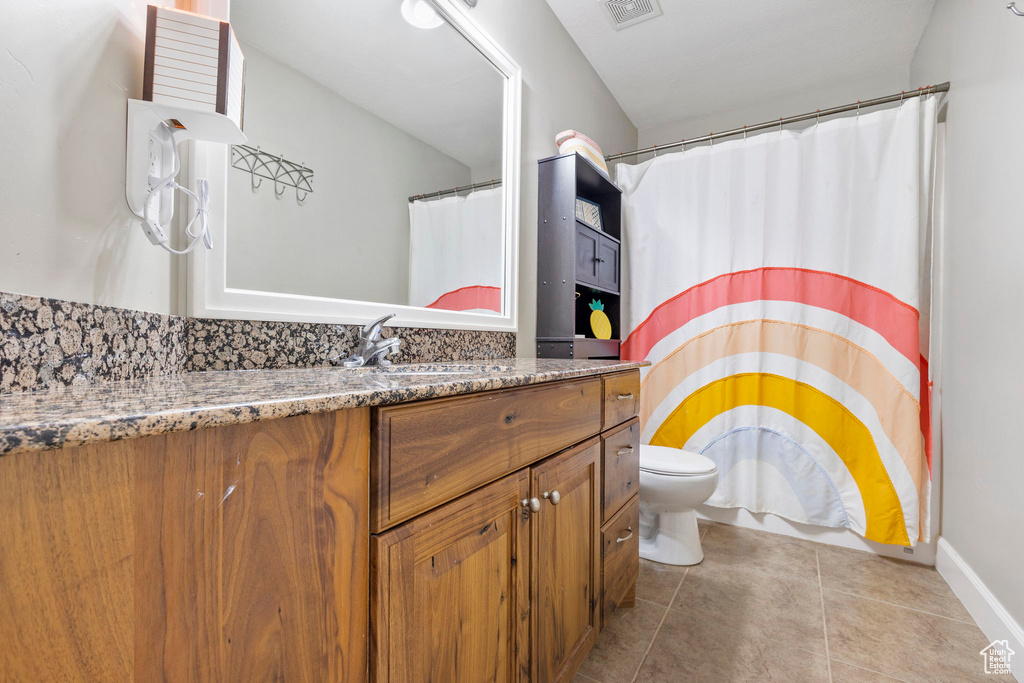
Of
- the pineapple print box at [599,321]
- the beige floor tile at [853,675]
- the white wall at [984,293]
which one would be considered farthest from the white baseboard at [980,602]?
the pineapple print box at [599,321]

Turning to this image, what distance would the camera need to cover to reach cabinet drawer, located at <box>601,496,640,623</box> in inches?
51.9

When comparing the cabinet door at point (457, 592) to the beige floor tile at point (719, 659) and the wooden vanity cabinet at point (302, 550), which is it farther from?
the beige floor tile at point (719, 659)

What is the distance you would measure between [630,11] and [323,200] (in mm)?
1729

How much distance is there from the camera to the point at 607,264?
2270mm

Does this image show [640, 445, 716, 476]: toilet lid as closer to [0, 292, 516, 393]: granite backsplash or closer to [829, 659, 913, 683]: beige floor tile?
[829, 659, 913, 683]: beige floor tile

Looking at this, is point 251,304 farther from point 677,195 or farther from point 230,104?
point 677,195

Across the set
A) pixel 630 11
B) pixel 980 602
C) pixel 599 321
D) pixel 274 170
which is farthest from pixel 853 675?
pixel 630 11

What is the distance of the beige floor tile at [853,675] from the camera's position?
1.27m

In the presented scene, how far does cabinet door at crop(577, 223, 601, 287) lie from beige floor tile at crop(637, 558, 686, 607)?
1227 millimetres

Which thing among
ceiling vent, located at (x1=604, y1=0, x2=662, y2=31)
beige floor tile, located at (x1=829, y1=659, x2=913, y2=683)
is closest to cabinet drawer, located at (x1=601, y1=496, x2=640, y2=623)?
beige floor tile, located at (x1=829, y1=659, x2=913, y2=683)

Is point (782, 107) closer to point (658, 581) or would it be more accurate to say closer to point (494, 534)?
point (658, 581)

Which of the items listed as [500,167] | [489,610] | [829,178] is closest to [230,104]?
[489,610]

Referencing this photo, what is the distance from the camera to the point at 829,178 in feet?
6.90

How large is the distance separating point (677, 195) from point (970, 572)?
1923mm
